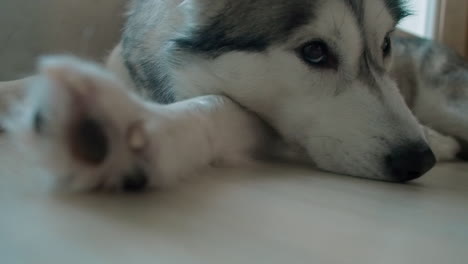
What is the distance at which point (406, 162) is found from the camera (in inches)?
44.9

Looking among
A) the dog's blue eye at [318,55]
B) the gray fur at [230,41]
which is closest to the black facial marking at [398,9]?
the gray fur at [230,41]

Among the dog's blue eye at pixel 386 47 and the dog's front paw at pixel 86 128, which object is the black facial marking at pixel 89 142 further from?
the dog's blue eye at pixel 386 47

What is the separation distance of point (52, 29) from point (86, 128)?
5.03 feet

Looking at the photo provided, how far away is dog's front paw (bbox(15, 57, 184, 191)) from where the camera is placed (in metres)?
0.64

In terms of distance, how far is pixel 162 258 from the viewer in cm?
58

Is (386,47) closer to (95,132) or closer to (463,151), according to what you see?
(463,151)

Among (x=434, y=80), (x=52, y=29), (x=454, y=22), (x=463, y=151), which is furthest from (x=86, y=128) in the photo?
(x=454, y=22)

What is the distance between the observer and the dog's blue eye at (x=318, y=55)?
1273mm

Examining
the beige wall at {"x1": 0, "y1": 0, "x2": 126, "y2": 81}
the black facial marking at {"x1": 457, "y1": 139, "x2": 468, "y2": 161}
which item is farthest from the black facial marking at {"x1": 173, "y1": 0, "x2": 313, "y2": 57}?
the black facial marking at {"x1": 457, "y1": 139, "x2": 468, "y2": 161}

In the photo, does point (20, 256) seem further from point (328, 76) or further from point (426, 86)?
point (426, 86)

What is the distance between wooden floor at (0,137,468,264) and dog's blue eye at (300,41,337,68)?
1.38 ft

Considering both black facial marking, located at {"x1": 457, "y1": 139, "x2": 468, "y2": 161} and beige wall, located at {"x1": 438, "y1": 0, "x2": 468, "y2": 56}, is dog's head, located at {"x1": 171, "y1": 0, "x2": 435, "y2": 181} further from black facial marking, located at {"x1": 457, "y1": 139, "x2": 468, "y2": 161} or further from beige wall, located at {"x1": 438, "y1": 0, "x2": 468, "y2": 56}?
beige wall, located at {"x1": 438, "y1": 0, "x2": 468, "y2": 56}

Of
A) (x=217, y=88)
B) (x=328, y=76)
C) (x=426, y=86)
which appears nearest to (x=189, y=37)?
(x=217, y=88)

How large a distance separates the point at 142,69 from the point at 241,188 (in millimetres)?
853
